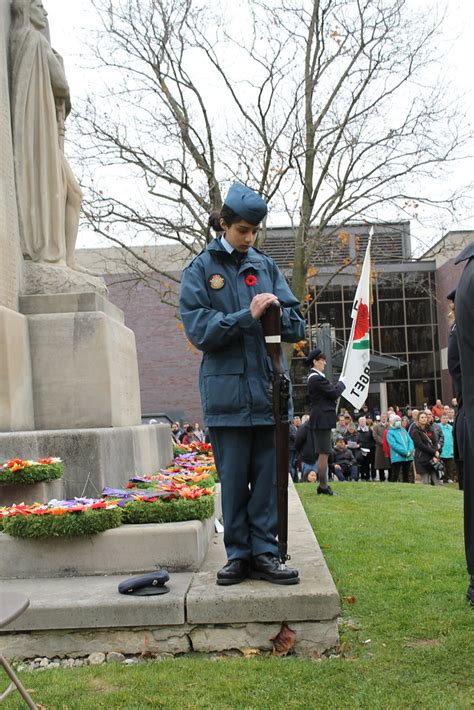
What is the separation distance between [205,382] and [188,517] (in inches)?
39.0

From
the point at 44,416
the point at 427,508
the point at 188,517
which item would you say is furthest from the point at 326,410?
the point at 188,517

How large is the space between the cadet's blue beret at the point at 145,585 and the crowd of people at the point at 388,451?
34.9 ft

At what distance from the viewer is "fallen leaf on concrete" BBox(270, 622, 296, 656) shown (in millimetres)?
3730

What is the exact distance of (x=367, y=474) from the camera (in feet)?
60.8

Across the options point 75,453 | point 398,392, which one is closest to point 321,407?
point 75,453

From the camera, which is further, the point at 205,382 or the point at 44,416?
the point at 44,416

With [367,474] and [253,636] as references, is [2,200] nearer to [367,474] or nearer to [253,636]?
[253,636]

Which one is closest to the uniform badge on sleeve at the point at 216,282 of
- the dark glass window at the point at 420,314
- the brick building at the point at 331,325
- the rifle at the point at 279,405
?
the rifle at the point at 279,405

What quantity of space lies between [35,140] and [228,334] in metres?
3.55

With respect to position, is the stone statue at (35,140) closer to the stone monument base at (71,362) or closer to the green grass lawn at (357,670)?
the stone monument base at (71,362)

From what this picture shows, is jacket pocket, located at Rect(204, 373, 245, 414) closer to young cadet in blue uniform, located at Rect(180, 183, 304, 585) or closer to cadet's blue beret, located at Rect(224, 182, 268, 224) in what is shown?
young cadet in blue uniform, located at Rect(180, 183, 304, 585)

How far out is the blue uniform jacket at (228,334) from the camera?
4090 mm

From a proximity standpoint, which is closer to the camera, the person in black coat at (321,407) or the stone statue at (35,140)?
the stone statue at (35,140)

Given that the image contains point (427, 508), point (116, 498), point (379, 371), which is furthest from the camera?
point (379, 371)
